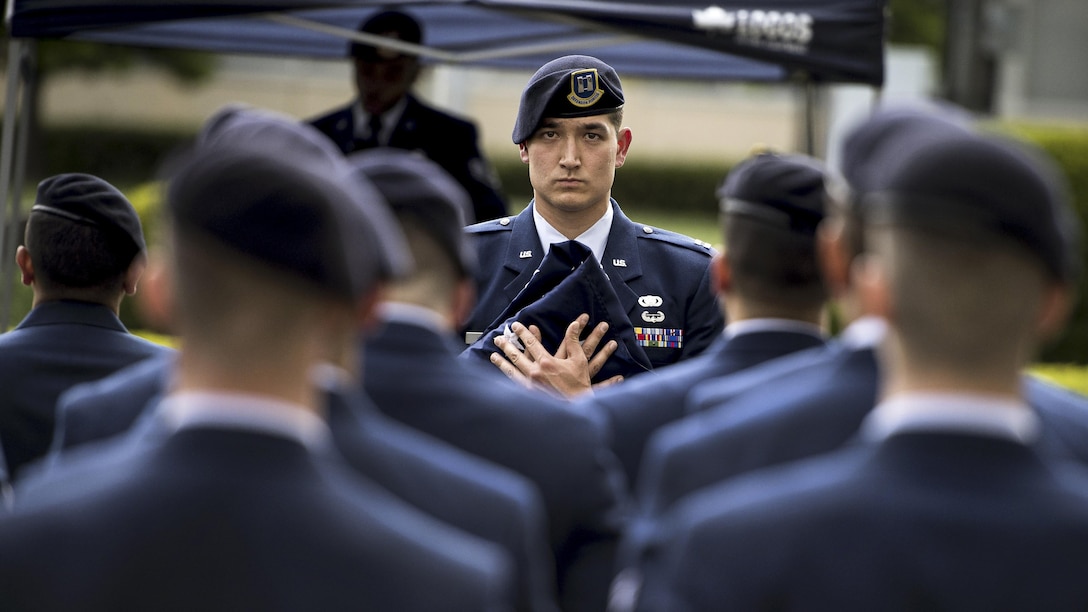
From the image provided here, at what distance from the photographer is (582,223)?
452 cm

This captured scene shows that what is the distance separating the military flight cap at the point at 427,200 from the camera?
235cm

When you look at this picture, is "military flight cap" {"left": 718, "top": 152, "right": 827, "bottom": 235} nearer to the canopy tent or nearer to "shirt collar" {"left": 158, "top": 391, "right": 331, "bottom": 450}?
"shirt collar" {"left": 158, "top": 391, "right": 331, "bottom": 450}

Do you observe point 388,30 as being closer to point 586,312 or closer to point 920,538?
point 586,312

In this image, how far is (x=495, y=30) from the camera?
6711 millimetres

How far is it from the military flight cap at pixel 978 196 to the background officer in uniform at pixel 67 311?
2.13 metres

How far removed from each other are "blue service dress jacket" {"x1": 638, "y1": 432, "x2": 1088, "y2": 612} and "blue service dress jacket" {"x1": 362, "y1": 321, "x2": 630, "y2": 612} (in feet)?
2.33

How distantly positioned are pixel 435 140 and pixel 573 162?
2035 millimetres

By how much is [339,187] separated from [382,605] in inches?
19.0

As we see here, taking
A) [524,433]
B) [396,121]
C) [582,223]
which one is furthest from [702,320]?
[396,121]

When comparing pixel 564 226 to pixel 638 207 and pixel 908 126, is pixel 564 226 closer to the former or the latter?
pixel 908 126

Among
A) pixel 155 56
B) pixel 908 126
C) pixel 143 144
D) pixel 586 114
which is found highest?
pixel 908 126

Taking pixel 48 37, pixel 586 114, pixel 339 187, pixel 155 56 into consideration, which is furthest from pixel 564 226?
pixel 155 56

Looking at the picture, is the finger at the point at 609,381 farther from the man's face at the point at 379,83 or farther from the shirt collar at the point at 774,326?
the man's face at the point at 379,83

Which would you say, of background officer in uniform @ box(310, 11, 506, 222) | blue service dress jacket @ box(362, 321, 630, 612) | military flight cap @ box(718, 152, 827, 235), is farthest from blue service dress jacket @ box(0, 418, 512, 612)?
background officer in uniform @ box(310, 11, 506, 222)
